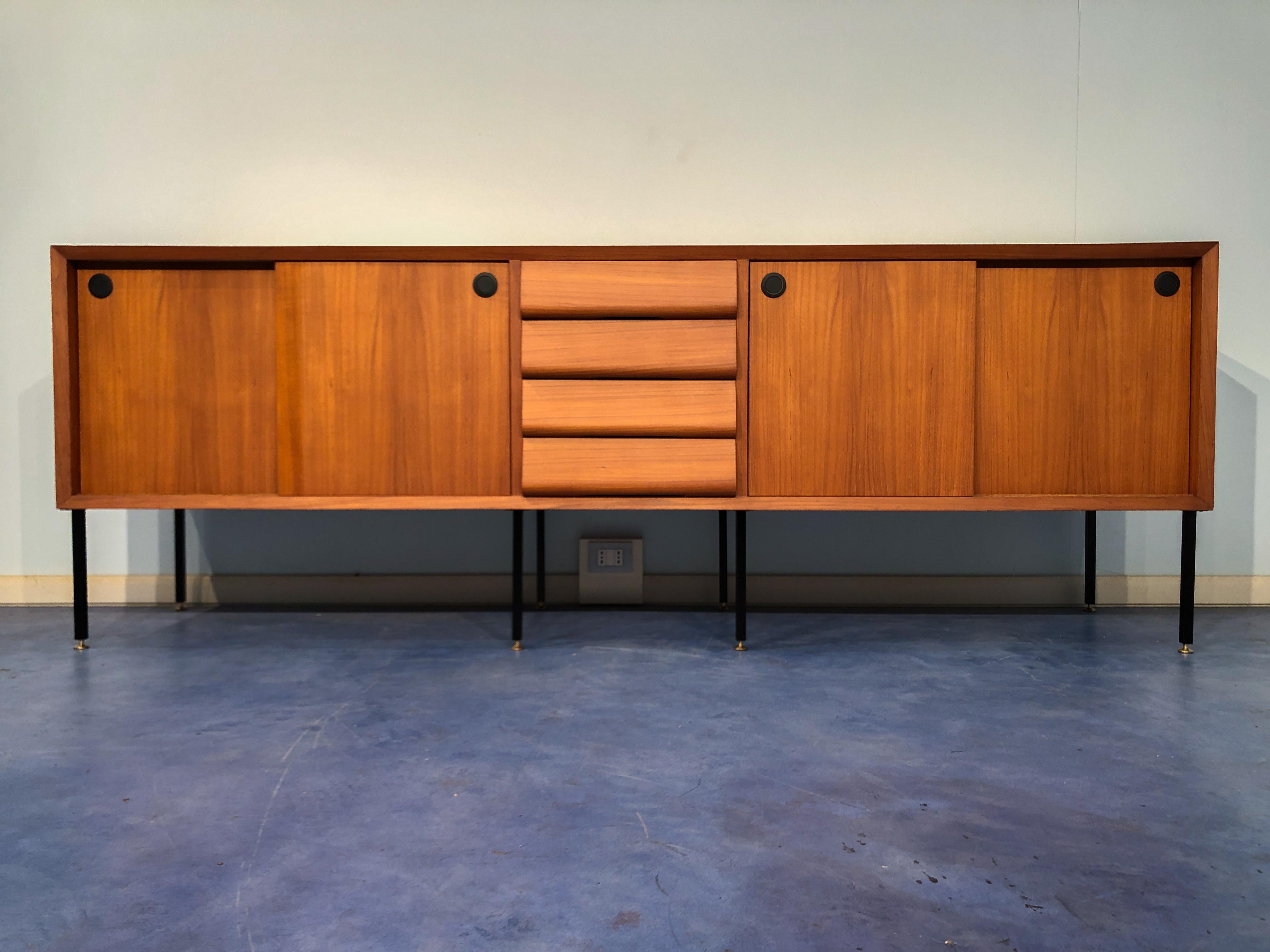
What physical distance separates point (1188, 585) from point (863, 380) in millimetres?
1023

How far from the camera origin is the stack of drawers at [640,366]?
204 cm

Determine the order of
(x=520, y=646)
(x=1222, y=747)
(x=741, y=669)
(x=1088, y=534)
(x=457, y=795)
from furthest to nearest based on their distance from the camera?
1. (x=1088, y=534)
2. (x=520, y=646)
3. (x=741, y=669)
4. (x=1222, y=747)
5. (x=457, y=795)

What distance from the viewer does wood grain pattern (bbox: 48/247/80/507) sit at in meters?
2.07

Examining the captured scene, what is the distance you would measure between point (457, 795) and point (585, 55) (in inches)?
90.1

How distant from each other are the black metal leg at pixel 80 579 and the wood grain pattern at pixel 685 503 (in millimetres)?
78

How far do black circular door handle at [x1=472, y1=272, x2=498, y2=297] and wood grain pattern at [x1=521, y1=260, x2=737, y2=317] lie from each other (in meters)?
0.08

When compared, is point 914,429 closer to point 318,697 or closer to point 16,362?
point 318,697

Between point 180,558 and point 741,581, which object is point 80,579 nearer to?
point 180,558

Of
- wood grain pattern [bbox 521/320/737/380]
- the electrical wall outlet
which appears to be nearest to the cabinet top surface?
wood grain pattern [bbox 521/320/737/380]

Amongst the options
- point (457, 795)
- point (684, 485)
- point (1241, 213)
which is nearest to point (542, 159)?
point (684, 485)

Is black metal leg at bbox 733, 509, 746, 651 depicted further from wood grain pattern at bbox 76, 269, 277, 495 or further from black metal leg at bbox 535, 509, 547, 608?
wood grain pattern at bbox 76, 269, 277, 495

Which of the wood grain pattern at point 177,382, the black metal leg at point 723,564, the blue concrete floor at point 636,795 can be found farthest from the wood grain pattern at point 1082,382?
the wood grain pattern at point 177,382

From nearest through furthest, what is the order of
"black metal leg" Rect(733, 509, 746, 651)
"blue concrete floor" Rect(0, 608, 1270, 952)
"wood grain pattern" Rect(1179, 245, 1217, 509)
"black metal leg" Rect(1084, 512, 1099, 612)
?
"blue concrete floor" Rect(0, 608, 1270, 952)
"wood grain pattern" Rect(1179, 245, 1217, 509)
"black metal leg" Rect(733, 509, 746, 651)
"black metal leg" Rect(1084, 512, 1099, 612)

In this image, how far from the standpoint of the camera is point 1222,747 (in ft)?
4.82
